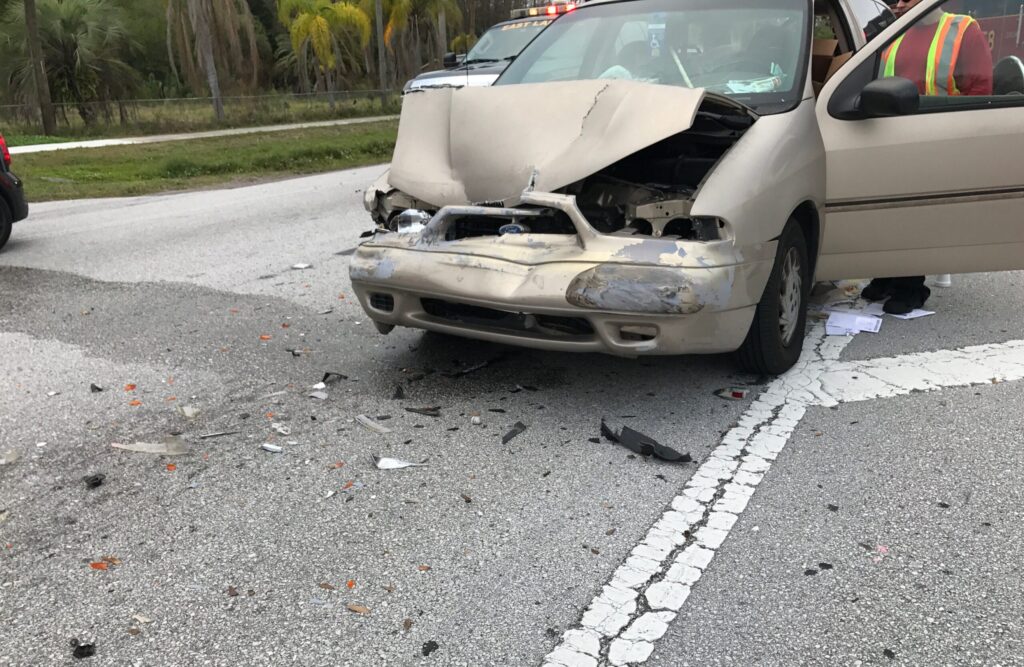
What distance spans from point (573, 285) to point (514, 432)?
0.69m

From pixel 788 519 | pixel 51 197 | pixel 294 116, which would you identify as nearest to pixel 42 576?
pixel 788 519

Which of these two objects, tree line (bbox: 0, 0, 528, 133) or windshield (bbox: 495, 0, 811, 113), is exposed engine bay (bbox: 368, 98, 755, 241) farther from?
tree line (bbox: 0, 0, 528, 133)

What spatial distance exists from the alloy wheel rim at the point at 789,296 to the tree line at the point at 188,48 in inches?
904

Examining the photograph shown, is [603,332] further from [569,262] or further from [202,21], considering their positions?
[202,21]

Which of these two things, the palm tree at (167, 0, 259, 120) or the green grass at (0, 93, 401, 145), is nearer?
the green grass at (0, 93, 401, 145)

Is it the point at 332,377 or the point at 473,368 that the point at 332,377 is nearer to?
the point at 332,377

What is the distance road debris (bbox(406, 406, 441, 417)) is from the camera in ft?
13.2

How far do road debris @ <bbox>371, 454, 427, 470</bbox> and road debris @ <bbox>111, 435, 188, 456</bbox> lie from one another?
823 millimetres

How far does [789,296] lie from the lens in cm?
441

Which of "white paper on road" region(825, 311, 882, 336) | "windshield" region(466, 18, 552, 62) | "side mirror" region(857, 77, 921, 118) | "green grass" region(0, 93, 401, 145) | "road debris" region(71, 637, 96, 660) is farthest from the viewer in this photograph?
"green grass" region(0, 93, 401, 145)

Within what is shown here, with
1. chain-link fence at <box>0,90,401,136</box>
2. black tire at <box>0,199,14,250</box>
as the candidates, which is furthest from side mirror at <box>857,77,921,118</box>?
chain-link fence at <box>0,90,401,136</box>

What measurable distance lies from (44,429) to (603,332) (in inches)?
98.8

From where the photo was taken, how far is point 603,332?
3705mm

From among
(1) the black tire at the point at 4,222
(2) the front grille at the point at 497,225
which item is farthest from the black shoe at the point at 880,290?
(1) the black tire at the point at 4,222
